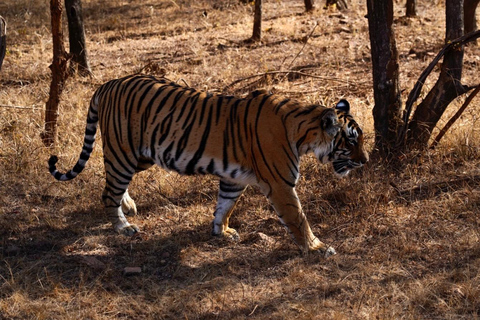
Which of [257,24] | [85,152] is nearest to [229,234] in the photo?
[85,152]

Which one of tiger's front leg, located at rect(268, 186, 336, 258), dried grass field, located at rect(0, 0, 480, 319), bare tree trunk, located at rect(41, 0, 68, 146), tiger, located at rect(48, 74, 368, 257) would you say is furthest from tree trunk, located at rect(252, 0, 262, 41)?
tiger's front leg, located at rect(268, 186, 336, 258)

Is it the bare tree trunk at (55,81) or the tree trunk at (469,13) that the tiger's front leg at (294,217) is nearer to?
the bare tree trunk at (55,81)

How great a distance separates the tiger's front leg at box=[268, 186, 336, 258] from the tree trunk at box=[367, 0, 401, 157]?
1735mm

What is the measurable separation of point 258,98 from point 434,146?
230cm

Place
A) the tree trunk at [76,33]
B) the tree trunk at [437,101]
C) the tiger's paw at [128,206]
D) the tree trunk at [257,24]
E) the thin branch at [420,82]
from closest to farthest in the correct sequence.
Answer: the tiger's paw at [128,206]
the thin branch at [420,82]
the tree trunk at [437,101]
the tree trunk at [76,33]
the tree trunk at [257,24]

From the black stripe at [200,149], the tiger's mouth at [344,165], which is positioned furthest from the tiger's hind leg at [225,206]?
the tiger's mouth at [344,165]

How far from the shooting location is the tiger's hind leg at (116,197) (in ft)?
18.6

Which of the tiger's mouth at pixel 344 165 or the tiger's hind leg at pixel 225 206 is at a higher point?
the tiger's mouth at pixel 344 165

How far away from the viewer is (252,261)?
521cm

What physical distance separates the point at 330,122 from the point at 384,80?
1.74 metres

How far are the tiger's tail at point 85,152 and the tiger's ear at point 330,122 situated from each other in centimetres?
209

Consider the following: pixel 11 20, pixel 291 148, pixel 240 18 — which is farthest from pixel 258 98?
pixel 11 20

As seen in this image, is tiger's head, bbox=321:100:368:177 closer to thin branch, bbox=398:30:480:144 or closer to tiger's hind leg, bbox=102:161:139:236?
thin branch, bbox=398:30:480:144

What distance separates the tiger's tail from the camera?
5.84 metres
